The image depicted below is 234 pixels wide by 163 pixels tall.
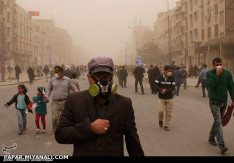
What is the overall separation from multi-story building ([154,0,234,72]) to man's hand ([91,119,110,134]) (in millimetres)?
33884

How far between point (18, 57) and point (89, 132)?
236 feet

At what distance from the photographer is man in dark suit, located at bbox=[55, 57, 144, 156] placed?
2258mm

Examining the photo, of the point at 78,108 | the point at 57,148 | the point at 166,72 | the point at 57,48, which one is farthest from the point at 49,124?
the point at 57,48

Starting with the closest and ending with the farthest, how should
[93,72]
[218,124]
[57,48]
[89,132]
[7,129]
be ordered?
1. [89,132]
2. [93,72]
3. [218,124]
4. [7,129]
5. [57,48]

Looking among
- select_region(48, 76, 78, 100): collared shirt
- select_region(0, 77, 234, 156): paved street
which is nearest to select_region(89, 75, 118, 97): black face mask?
select_region(0, 77, 234, 156): paved street

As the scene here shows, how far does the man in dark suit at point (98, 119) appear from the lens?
2.26 meters

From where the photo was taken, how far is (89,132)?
223 cm

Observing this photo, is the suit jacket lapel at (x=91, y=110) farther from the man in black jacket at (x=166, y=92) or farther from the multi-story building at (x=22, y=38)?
the multi-story building at (x=22, y=38)

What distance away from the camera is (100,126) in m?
2.21

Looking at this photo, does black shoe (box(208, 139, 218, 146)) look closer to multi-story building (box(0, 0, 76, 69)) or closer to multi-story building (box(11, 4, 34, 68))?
multi-story building (box(0, 0, 76, 69))

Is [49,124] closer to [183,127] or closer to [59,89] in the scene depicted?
[59,89]

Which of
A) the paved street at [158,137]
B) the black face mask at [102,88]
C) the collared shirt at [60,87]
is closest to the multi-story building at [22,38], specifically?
the paved street at [158,137]

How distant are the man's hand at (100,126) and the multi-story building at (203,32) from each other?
3388 cm

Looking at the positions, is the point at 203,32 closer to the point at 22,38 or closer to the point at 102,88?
the point at 22,38
